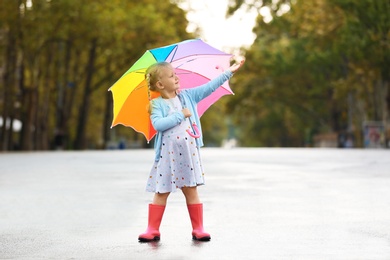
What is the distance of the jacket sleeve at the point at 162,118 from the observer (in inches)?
290

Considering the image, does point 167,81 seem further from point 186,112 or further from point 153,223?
point 153,223

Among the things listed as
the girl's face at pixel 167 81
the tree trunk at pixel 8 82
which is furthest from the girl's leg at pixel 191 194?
the tree trunk at pixel 8 82

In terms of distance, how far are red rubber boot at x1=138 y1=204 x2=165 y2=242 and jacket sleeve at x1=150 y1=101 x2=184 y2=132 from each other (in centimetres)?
65

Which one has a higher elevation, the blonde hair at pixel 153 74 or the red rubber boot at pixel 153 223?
the blonde hair at pixel 153 74

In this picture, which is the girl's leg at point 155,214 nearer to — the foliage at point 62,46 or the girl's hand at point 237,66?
the girl's hand at point 237,66

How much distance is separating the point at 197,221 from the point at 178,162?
557 millimetres

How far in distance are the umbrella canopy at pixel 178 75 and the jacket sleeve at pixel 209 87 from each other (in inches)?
13.9

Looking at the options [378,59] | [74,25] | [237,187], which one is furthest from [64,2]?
[237,187]

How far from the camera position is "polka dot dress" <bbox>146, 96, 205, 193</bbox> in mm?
7469

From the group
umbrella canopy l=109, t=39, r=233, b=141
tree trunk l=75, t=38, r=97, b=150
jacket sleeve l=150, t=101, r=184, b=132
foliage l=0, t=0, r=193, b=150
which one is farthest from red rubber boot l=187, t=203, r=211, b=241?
tree trunk l=75, t=38, r=97, b=150

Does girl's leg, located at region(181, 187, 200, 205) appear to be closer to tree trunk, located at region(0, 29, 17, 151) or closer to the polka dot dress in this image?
the polka dot dress

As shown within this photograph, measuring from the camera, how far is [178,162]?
7.48 metres

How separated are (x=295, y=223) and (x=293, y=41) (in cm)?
4530

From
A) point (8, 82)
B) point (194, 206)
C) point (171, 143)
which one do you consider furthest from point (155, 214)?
point (8, 82)
